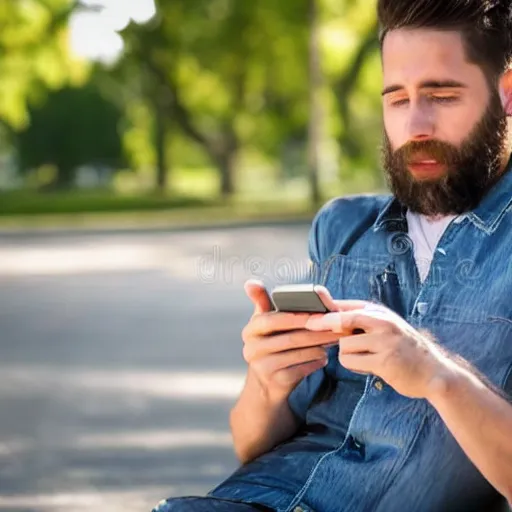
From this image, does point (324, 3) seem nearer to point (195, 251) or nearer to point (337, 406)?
point (195, 251)

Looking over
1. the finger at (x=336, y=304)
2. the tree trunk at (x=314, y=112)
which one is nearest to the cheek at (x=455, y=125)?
the finger at (x=336, y=304)

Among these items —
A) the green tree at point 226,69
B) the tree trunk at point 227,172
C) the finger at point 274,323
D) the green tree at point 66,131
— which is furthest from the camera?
the green tree at point 66,131

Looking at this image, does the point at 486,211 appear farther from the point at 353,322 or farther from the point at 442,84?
the point at 353,322

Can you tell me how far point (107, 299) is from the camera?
14.0 meters

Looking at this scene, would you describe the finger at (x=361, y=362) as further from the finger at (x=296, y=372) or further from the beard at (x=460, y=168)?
the beard at (x=460, y=168)

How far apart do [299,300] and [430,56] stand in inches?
17.8

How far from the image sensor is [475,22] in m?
2.33

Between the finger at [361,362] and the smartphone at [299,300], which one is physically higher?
the smartphone at [299,300]

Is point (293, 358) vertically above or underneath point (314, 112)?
underneath

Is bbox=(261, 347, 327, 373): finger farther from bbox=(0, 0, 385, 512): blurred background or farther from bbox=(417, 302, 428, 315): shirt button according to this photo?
bbox=(0, 0, 385, 512): blurred background

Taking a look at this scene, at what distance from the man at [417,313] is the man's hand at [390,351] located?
2 cm

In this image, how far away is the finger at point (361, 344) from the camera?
6.83ft

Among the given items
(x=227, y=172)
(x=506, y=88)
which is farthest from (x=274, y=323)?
(x=227, y=172)

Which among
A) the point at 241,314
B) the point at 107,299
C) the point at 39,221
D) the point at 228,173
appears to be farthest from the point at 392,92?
the point at 228,173
